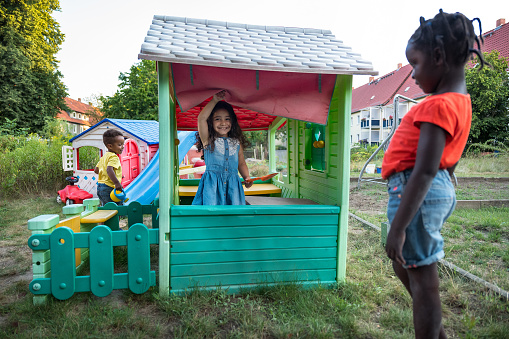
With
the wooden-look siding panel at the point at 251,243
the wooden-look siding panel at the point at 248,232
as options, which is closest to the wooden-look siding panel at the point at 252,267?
the wooden-look siding panel at the point at 251,243

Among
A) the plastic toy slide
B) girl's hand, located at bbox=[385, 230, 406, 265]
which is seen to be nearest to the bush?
the plastic toy slide

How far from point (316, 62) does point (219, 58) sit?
820 mm

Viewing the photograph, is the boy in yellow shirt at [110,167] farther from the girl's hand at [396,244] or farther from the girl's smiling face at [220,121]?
the girl's hand at [396,244]

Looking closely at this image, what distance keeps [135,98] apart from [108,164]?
1630 cm

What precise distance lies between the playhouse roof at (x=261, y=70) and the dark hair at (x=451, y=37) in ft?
4.00

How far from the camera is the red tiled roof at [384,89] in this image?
3275cm

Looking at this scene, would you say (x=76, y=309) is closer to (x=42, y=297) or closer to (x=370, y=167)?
(x=42, y=297)

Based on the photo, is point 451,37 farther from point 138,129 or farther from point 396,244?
point 138,129

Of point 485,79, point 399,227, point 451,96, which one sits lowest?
point 399,227

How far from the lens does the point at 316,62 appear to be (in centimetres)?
279

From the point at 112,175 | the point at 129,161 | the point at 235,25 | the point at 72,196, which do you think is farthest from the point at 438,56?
the point at 72,196

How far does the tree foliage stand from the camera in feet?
70.2

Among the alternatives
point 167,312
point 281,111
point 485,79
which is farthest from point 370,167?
point 167,312

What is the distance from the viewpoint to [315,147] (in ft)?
14.2
